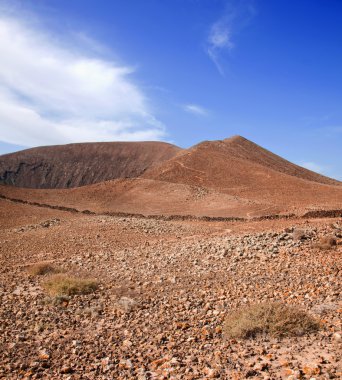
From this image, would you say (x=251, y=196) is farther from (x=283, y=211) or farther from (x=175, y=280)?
(x=175, y=280)

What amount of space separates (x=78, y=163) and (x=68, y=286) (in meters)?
94.0

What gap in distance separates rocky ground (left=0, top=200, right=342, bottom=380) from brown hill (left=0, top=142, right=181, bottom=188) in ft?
257

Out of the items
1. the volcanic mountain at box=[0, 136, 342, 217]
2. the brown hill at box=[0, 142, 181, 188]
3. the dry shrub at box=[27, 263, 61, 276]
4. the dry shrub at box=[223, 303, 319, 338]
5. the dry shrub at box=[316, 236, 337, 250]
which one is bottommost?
the dry shrub at box=[27, 263, 61, 276]

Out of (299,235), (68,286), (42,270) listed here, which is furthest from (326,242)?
(42,270)

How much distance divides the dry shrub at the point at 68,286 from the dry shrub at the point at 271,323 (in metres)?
3.70

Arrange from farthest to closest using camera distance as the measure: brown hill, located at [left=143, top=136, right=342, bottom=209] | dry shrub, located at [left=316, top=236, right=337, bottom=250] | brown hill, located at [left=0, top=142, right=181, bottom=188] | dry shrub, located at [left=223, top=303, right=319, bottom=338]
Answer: brown hill, located at [left=0, top=142, right=181, bottom=188], brown hill, located at [left=143, top=136, right=342, bottom=209], dry shrub, located at [left=316, top=236, right=337, bottom=250], dry shrub, located at [left=223, top=303, right=319, bottom=338]

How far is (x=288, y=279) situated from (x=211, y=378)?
4.57 m

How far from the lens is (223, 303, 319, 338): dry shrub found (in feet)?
18.5

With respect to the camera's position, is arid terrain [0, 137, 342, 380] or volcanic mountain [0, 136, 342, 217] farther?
volcanic mountain [0, 136, 342, 217]

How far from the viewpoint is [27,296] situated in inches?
320

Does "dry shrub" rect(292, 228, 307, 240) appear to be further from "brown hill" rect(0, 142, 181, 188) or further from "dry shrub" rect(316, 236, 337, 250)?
"brown hill" rect(0, 142, 181, 188)

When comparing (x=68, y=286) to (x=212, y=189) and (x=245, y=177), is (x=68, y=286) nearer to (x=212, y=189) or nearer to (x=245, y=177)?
(x=212, y=189)

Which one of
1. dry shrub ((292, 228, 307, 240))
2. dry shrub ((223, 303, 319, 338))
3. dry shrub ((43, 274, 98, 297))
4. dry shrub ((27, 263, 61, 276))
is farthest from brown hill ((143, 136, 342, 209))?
dry shrub ((223, 303, 319, 338))

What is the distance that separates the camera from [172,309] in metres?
7.22
